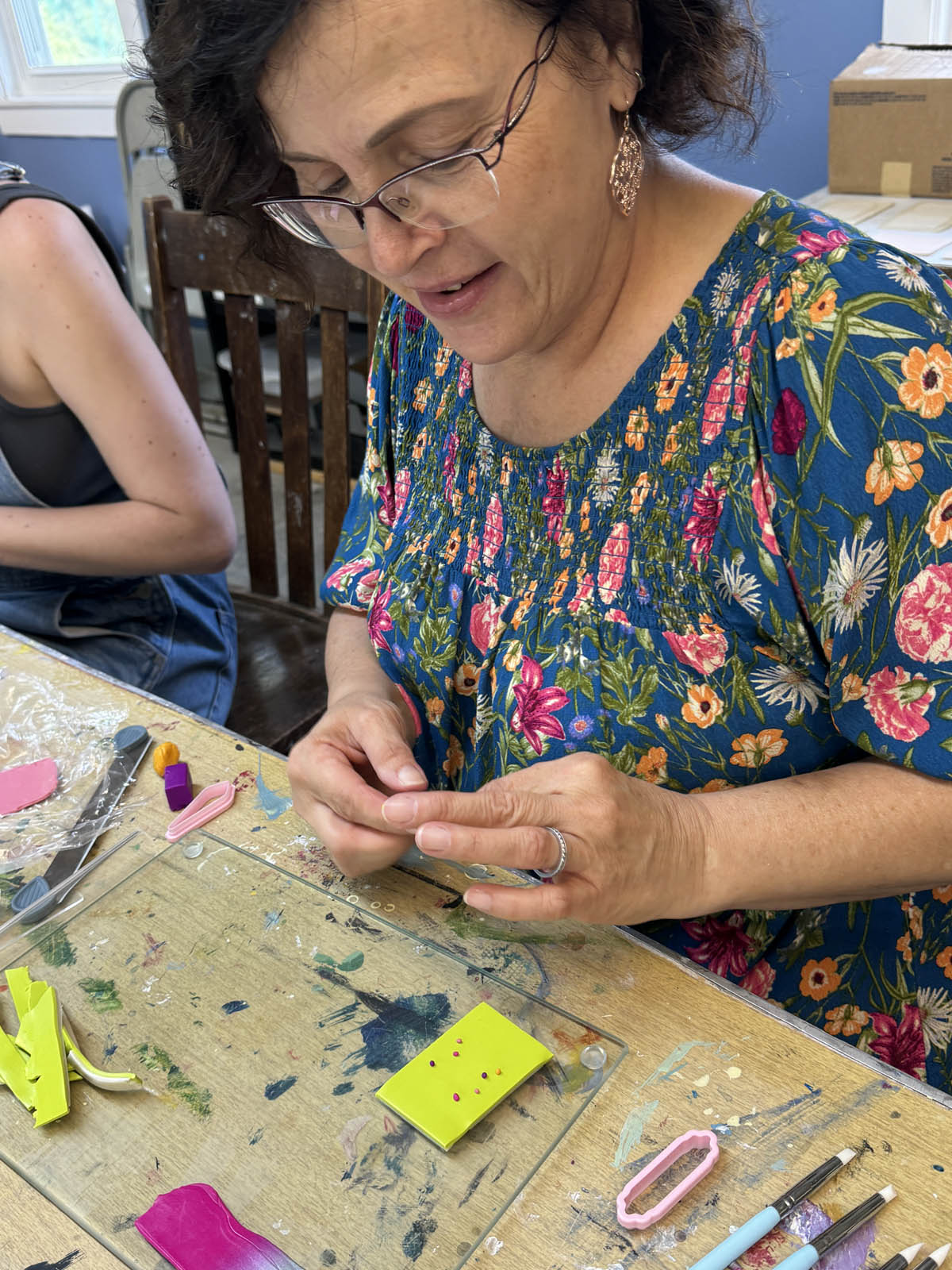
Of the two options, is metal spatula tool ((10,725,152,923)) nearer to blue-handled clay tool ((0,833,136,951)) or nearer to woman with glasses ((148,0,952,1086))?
blue-handled clay tool ((0,833,136,951))

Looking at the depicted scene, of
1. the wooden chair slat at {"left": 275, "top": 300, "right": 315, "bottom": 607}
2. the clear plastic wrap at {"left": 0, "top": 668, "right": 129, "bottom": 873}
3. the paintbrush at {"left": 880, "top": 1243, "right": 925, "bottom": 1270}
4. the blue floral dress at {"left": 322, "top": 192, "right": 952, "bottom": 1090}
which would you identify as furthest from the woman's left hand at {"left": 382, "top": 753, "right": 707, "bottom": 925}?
the wooden chair slat at {"left": 275, "top": 300, "right": 315, "bottom": 607}

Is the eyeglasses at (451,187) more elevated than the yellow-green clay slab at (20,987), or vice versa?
the eyeglasses at (451,187)

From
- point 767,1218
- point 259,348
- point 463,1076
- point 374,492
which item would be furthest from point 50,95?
point 767,1218

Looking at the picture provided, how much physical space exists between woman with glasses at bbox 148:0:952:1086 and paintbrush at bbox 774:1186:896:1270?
210mm

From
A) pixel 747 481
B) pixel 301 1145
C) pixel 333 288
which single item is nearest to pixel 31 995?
pixel 301 1145

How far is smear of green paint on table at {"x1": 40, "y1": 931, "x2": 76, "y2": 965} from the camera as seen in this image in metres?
0.70

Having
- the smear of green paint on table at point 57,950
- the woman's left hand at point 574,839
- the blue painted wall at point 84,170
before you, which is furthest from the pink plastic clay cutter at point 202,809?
the blue painted wall at point 84,170

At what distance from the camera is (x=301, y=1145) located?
0.57 metres

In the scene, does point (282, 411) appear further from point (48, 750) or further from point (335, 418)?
point (48, 750)

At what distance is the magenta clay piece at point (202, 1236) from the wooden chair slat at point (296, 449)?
1.07 m

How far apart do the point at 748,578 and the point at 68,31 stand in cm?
412

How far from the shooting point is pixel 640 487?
80 cm

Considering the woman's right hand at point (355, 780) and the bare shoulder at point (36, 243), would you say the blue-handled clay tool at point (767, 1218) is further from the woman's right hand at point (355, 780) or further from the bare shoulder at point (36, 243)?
the bare shoulder at point (36, 243)

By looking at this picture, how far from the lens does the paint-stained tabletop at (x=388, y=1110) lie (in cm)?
53
